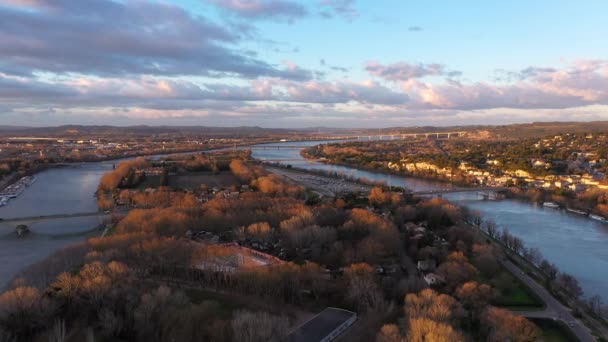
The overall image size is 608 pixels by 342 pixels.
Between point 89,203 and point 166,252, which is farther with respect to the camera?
point 89,203

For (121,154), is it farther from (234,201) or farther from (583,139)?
(583,139)

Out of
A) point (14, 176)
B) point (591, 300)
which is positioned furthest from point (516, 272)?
point (14, 176)

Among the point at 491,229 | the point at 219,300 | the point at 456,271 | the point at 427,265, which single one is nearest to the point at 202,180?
the point at 491,229

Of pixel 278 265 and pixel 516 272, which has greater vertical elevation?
pixel 278 265

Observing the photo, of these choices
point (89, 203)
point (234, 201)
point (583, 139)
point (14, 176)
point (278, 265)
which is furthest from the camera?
point (583, 139)

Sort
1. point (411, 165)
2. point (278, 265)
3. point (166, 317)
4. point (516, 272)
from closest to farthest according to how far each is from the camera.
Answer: point (166, 317), point (278, 265), point (516, 272), point (411, 165)
